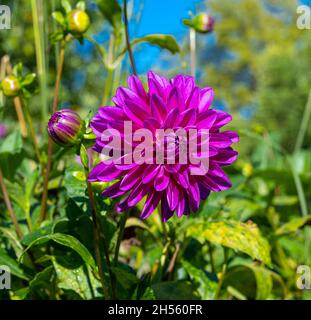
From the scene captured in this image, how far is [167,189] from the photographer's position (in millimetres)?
559

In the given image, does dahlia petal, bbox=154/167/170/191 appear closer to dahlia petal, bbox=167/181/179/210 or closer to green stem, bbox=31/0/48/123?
dahlia petal, bbox=167/181/179/210

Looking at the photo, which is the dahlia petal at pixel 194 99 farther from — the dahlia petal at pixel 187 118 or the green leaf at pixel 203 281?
the green leaf at pixel 203 281

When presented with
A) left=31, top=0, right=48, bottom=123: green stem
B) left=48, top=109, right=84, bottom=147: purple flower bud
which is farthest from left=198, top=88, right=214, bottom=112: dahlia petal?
left=31, top=0, right=48, bottom=123: green stem

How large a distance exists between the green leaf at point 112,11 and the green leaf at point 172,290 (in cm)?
45

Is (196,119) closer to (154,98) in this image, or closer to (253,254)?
(154,98)

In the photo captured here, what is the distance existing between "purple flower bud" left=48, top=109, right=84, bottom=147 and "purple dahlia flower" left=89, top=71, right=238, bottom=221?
0.09 ft

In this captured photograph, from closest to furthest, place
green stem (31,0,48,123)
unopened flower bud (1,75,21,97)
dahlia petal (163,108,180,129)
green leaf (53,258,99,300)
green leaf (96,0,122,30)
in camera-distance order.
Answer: dahlia petal (163,108,180,129) → green leaf (53,258,99,300) → unopened flower bud (1,75,21,97) → green leaf (96,0,122,30) → green stem (31,0,48,123)

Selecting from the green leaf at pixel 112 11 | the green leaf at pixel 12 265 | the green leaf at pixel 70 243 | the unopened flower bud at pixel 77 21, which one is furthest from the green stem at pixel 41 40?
the green leaf at pixel 70 243

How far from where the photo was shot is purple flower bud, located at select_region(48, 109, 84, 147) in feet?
1.85

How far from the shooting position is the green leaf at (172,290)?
72cm

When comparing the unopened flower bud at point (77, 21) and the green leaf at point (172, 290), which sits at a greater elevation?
the unopened flower bud at point (77, 21)

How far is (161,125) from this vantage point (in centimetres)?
55

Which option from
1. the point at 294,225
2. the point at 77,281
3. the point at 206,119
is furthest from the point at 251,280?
the point at 206,119

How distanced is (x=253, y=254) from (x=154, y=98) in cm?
26
